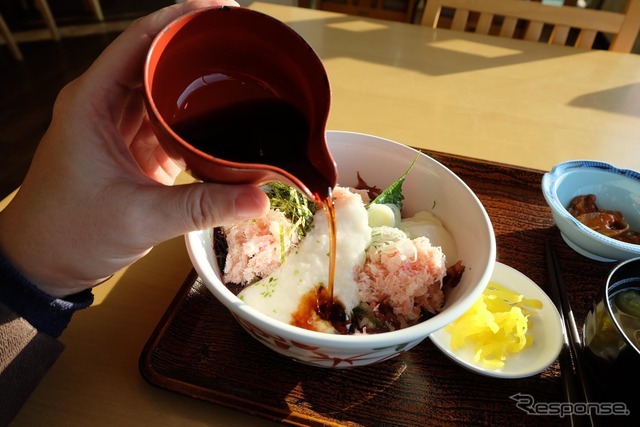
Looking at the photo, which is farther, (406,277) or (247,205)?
(406,277)

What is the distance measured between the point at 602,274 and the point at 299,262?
2.36ft

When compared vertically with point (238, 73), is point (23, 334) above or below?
below

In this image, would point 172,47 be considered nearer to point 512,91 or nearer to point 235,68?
point 235,68

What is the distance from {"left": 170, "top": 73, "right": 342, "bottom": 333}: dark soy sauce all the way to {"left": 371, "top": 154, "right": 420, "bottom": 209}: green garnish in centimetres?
22

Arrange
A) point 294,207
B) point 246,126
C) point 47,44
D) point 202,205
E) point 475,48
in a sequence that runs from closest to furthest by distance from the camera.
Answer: point 202,205 < point 246,126 < point 294,207 < point 475,48 < point 47,44

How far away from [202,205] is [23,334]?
40 centimetres

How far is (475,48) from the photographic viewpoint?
198 cm

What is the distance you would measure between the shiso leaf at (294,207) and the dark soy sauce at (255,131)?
106mm

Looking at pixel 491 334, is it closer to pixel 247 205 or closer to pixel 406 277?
pixel 406 277

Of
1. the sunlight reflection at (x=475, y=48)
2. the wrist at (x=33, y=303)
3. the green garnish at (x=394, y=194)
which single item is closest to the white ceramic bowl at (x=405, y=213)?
the green garnish at (x=394, y=194)

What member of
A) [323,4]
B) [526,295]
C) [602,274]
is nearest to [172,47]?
[526,295]

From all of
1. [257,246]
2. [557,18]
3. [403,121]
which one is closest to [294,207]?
[257,246]

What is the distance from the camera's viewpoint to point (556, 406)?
31.8 inches

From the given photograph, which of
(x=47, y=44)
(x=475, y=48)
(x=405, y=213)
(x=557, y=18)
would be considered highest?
(x=557, y=18)
